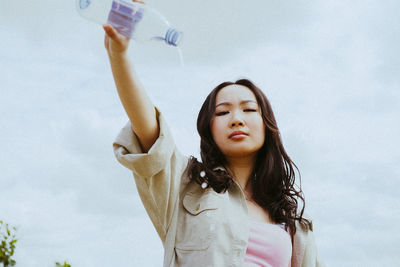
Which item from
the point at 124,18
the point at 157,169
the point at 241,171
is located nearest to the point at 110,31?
the point at 124,18

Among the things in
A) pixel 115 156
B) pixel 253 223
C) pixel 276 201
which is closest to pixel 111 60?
pixel 115 156

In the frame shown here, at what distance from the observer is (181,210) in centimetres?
325

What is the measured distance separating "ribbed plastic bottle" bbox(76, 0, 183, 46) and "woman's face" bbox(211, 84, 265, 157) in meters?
0.84

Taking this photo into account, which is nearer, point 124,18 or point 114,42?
point 114,42

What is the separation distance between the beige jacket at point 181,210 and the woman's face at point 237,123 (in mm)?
364

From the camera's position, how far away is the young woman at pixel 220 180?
9.43 ft

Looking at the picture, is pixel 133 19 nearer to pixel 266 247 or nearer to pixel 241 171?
pixel 241 171

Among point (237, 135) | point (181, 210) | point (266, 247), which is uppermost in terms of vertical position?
point (237, 135)

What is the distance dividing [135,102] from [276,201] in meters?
1.49

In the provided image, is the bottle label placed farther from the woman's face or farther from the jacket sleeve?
the woman's face

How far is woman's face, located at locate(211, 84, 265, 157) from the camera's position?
3586 mm

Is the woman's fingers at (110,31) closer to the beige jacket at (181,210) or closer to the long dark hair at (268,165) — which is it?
the beige jacket at (181,210)

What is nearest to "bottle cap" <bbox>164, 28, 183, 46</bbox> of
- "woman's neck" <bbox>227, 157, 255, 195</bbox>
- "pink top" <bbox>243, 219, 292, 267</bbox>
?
"woman's neck" <bbox>227, 157, 255, 195</bbox>

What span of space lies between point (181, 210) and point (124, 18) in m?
1.24
